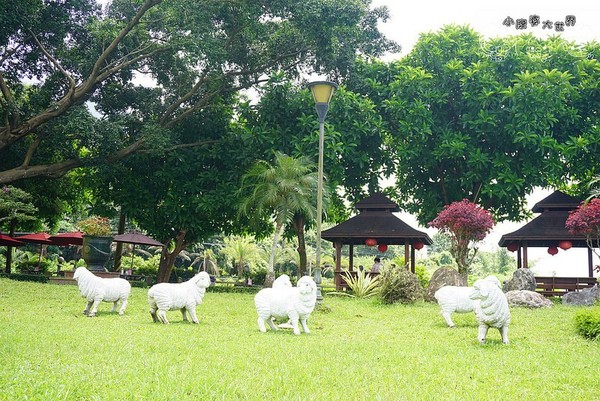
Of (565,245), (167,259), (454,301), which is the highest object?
(565,245)

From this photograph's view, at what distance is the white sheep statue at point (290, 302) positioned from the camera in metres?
→ 9.32

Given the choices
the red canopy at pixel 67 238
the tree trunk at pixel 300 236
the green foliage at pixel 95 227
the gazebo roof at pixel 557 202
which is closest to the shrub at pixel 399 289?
the tree trunk at pixel 300 236

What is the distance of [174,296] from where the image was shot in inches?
413

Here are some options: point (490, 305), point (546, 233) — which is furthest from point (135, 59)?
point (546, 233)

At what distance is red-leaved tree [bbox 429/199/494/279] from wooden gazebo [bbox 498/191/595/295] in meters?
3.83

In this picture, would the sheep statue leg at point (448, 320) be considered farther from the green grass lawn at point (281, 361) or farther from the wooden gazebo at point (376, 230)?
the wooden gazebo at point (376, 230)

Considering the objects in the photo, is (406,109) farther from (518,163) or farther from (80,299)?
(80,299)

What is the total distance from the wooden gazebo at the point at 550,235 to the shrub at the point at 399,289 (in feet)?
22.2

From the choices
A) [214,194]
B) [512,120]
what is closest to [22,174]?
[214,194]

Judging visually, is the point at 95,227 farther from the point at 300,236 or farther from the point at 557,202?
the point at 557,202

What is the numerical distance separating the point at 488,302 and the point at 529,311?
7062 mm

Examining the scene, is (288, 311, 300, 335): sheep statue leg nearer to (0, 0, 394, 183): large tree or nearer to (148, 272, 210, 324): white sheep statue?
(148, 272, 210, 324): white sheep statue

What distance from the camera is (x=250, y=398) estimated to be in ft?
16.7

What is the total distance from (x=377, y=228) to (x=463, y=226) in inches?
180
